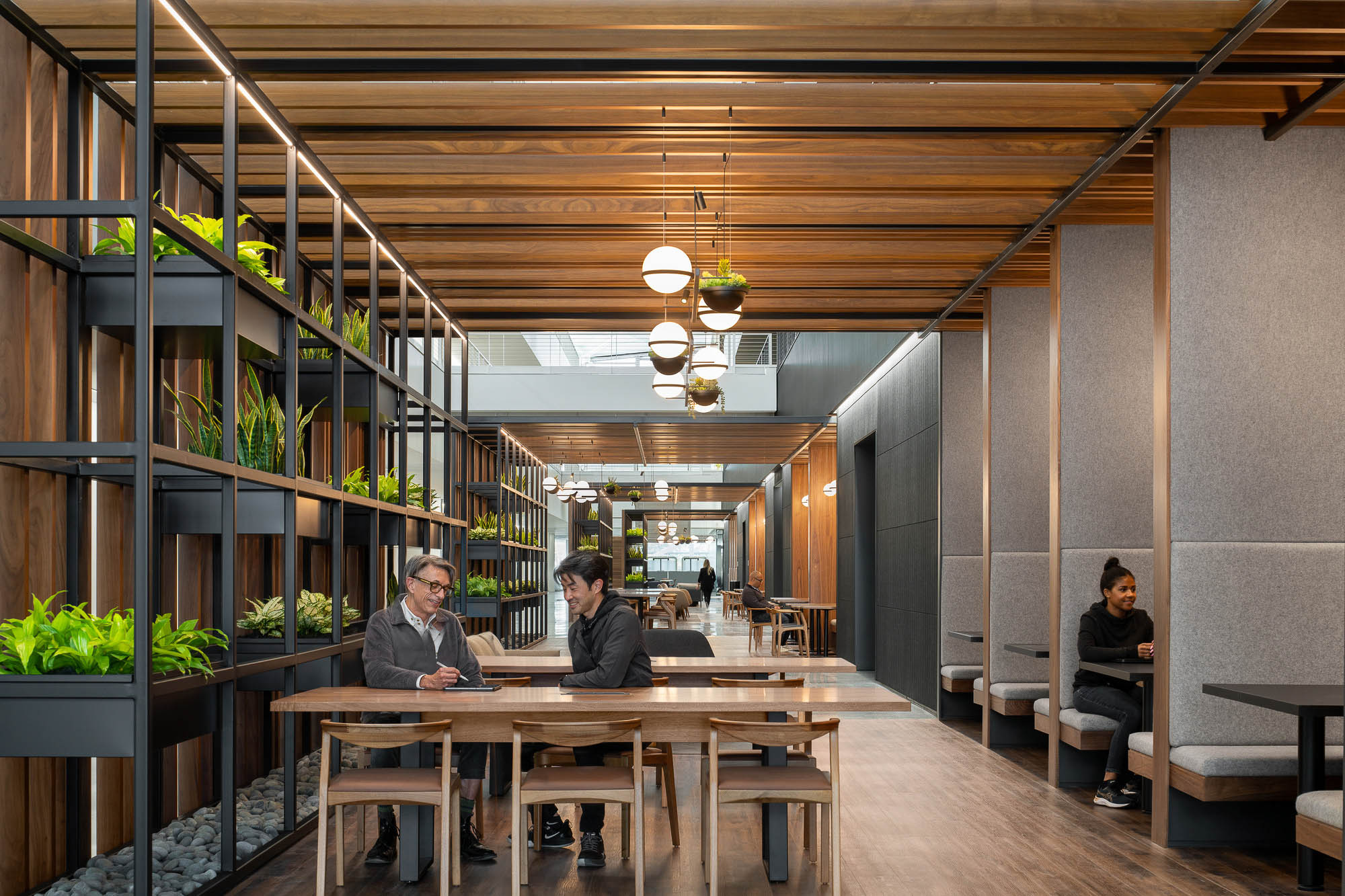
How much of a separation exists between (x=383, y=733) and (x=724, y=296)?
273 cm

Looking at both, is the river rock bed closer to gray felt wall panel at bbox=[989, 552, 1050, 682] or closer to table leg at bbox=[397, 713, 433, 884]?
table leg at bbox=[397, 713, 433, 884]

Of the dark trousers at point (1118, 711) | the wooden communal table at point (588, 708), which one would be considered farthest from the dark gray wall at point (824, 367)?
the wooden communal table at point (588, 708)

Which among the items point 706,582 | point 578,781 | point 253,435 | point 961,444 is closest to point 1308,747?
point 578,781

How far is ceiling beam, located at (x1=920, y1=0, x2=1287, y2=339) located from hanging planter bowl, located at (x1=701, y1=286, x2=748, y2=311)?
2026 mm

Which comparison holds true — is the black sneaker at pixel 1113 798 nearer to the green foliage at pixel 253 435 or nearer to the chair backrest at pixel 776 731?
the chair backrest at pixel 776 731

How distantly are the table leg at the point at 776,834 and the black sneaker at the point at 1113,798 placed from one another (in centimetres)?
227

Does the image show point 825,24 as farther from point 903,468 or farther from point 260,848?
point 903,468

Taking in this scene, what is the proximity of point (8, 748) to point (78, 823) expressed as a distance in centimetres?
113

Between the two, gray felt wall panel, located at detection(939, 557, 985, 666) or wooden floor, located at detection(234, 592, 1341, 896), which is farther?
gray felt wall panel, located at detection(939, 557, 985, 666)

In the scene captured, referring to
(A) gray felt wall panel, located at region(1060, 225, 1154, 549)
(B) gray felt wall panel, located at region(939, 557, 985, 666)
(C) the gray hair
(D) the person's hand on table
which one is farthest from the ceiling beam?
(D) the person's hand on table

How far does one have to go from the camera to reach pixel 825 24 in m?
4.52

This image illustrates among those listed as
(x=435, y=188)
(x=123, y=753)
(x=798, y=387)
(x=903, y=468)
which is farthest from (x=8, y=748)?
(x=798, y=387)

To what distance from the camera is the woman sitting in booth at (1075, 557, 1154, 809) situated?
626 cm

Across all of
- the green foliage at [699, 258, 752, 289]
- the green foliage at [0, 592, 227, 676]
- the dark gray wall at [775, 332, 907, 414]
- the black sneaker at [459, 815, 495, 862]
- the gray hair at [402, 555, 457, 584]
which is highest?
the dark gray wall at [775, 332, 907, 414]
